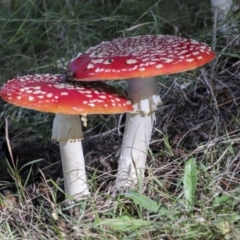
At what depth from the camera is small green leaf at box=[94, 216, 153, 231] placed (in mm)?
2141

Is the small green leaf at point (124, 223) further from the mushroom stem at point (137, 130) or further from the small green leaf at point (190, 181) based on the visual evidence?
the mushroom stem at point (137, 130)

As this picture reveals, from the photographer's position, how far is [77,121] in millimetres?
2477

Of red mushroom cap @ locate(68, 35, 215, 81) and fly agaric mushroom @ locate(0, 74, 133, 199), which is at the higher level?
red mushroom cap @ locate(68, 35, 215, 81)

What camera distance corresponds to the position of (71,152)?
8.38 feet

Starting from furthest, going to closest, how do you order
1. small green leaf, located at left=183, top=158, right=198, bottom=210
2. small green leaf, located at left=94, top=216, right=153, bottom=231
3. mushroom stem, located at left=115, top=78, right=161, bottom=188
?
mushroom stem, located at left=115, top=78, right=161, bottom=188 < small green leaf, located at left=183, top=158, right=198, bottom=210 < small green leaf, located at left=94, top=216, right=153, bottom=231

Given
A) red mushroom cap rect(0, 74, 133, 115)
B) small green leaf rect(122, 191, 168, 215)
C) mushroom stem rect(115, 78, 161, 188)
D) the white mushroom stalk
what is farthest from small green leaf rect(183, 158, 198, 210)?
the white mushroom stalk

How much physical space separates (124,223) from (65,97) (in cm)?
54

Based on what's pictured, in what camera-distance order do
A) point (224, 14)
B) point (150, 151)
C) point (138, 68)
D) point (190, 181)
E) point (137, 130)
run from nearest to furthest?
point (138, 68) < point (190, 181) < point (137, 130) < point (150, 151) < point (224, 14)

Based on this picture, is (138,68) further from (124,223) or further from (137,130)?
(124,223)

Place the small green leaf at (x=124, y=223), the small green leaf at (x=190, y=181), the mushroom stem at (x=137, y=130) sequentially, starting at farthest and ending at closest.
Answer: the mushroom stem at (x=137, y=130) < the small green leaf at (x=190, y=181) < the small green leaf at (x=124, y=223)

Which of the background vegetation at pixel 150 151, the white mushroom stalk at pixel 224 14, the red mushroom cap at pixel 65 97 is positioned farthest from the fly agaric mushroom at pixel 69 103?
the white mushroom stalk at pixel 224 14

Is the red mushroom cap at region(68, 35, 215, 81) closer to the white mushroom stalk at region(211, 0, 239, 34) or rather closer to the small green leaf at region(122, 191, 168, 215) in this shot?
the small green leaf at region(122, 191, 168, 215)

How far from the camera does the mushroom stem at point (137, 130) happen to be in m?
2.44

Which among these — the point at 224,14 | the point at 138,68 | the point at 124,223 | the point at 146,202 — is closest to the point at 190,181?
the point at 146,202
